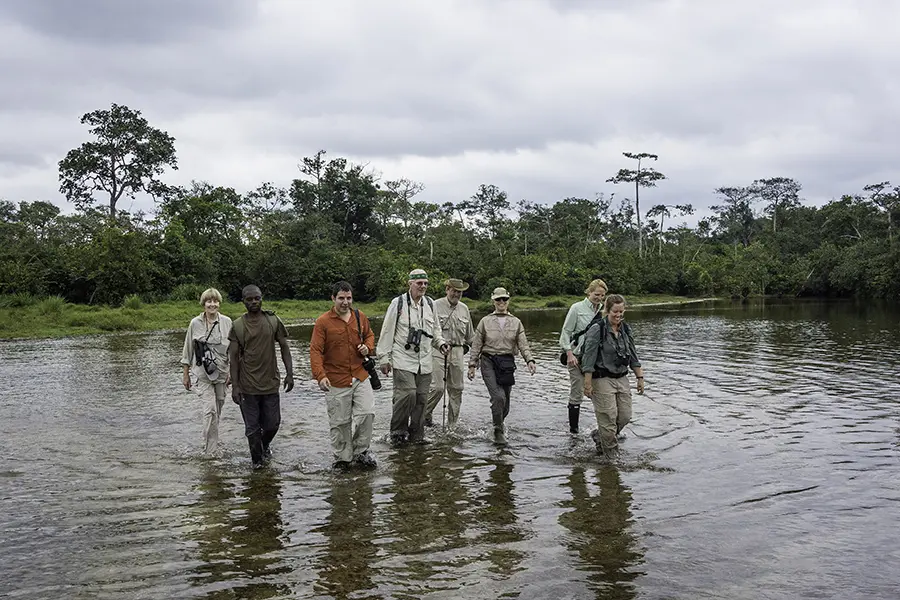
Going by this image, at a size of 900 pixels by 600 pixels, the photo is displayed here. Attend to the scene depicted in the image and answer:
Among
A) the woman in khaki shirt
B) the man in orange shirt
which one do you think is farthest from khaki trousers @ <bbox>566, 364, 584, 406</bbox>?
the man in orange shirt

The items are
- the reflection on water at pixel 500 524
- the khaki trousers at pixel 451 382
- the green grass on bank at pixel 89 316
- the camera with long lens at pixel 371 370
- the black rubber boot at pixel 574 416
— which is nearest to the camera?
the reflection on water at pixel 500 524

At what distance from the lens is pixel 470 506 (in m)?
6.75

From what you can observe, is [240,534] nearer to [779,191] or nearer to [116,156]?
[116,156]

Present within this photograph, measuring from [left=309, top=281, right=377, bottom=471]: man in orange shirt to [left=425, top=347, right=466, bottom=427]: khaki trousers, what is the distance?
6.25 feet

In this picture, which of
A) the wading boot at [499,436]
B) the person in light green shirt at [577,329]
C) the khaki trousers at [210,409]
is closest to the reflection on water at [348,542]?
the khaki trousers at [210,409]

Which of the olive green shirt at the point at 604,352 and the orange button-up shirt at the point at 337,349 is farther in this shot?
the olive green shirt at the point at 604,352

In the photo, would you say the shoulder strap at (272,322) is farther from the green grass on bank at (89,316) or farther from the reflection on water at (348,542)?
the green grass on bank at (89,316)

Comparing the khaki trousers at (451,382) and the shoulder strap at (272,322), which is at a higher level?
the shoulder strap at (272,322)

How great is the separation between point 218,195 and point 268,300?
11.0 metres

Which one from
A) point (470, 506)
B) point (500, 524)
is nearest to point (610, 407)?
point (470, 506)

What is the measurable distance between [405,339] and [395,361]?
293 mm

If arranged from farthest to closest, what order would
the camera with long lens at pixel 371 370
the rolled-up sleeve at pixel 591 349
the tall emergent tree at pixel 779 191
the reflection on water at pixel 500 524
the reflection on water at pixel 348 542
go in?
1. the tall emergent tree at pixel 779 191
2. the rolled-up sleeve at pixel 591 349
3. the camera with long lens at pixel 371 370
4. the reflection on water at pixel 500 524
5. the reflection on water at pixel 348 542

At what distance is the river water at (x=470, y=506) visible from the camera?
5.05 m

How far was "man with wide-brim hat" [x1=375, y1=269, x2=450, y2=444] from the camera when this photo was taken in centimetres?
893
